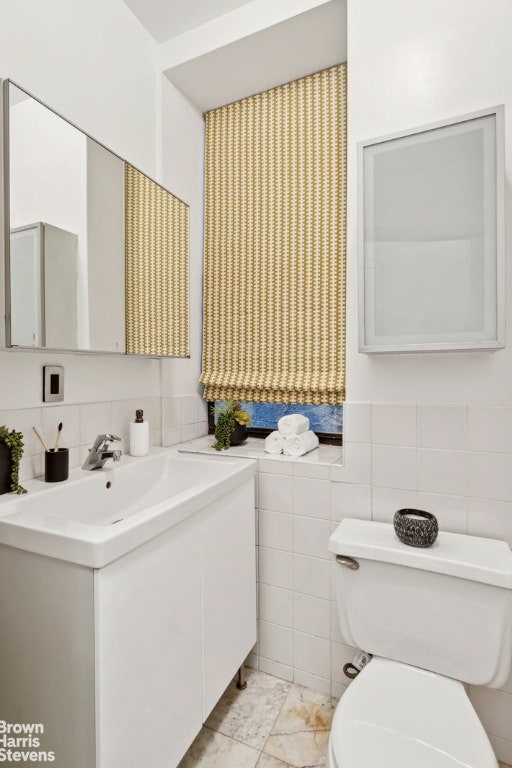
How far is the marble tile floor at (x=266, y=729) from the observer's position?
4.03 ft

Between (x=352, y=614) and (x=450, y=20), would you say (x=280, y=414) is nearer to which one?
(x=352, y=614)

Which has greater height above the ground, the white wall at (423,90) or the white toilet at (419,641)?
the white wall at (423,90)

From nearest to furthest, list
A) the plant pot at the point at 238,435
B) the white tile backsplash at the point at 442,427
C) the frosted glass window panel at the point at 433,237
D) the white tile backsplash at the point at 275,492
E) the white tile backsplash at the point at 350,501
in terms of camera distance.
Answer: the frosted glass window panel at the point at 433,237 → the white tile backsplash at the point at 442,427 → the white tile backsplash at the point at 350,501 → the white tile backsplash at the point at 275,492 → the plant pot at the point at 238,435

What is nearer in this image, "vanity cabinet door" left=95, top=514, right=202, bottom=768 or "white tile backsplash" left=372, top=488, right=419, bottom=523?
"vanity cabinet door" left=95, top=514, right=202, bottom=768

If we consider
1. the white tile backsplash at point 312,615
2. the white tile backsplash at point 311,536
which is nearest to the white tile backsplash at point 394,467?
the white tile backsplash at point 311,536

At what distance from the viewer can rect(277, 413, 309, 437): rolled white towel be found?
5.38 feet

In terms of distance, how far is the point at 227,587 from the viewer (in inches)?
50.9

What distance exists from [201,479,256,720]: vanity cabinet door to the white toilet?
344 mm

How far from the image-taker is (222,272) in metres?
1.95

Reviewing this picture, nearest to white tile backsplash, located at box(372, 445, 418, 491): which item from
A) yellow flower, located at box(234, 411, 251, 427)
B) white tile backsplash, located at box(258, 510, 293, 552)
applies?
white tile backsplash, located at box(258, 510, 293, 552)

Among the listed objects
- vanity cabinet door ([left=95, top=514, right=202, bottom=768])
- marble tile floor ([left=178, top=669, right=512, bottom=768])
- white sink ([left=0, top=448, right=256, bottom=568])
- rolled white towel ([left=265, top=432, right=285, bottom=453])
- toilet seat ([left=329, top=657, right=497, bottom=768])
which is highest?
rolled white towel ([left=265, top=432, right=285, bottom=453])

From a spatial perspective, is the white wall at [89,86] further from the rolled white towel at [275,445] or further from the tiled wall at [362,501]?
the tiled wall at [362,501]

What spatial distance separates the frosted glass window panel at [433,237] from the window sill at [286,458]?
1.57ft

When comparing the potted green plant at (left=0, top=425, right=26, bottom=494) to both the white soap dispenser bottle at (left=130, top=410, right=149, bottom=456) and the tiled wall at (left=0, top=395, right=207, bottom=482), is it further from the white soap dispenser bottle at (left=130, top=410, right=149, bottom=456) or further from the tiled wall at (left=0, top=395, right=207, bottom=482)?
the white soap dispenser bottle at (left=130, top=410, right=149, bottom=456)
